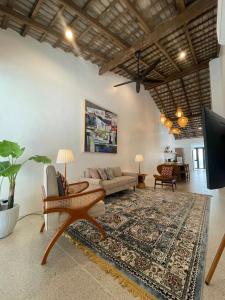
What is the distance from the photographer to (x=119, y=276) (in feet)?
4.72

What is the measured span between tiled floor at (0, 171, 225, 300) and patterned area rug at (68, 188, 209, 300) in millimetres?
142

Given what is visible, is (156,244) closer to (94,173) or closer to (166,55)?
(94,173)

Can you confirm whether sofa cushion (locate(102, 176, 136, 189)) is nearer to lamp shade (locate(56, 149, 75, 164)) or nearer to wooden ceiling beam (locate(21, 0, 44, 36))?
lamp shade (locate(56, 149, 75, 164))

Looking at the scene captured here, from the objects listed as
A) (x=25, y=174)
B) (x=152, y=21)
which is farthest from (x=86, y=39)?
(x=25, y=174)

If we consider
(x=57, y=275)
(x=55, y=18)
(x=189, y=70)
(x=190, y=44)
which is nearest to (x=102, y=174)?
(x=57, y=275)

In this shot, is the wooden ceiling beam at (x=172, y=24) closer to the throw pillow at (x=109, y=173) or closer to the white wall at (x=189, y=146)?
the throw pillow at (x=109, y=173)

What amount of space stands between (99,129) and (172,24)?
10.5 feet

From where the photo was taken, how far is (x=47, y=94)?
11.8 feet

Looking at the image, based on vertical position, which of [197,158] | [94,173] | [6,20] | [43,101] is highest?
[6,20]

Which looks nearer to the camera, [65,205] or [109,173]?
[65,205]

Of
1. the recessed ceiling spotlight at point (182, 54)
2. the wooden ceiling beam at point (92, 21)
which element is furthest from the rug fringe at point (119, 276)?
the recessed ceiling spotlight at point (182, 54)

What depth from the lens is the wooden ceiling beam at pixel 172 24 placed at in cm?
296

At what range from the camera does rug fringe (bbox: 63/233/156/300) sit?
49.1 inches

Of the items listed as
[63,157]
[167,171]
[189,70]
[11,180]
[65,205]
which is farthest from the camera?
[189,70]
